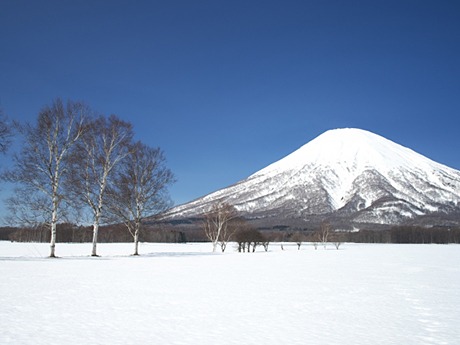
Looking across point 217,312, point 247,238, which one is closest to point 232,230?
point 247,238

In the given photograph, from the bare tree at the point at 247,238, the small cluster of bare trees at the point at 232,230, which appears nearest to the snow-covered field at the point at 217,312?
the small cluster of bare trees at the point at 232,230

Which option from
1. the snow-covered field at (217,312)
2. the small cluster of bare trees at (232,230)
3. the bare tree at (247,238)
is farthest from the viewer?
the bare tree at (247,238)

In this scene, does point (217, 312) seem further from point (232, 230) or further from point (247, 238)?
point (232, 230)

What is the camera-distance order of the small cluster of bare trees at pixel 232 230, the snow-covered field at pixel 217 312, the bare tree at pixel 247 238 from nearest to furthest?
the snow-covered field at pixel 217 312
the small cluster of bare trees at pixel 232 230
the bare tree at pixel 247 238

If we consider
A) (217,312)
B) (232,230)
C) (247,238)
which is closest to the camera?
(217,312)

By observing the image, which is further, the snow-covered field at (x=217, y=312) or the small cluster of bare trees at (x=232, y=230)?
the small cluster of bare trees at (x=232, y=230)

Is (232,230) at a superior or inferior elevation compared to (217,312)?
superior

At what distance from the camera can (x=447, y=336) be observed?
8.62 meters

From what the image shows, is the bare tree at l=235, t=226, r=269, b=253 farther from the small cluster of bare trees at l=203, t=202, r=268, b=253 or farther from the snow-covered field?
the snow-covered field

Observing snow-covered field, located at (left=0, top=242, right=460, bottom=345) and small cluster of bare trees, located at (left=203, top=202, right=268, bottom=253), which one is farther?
small cluster of bare trees, located at (left=203, top=202, right=268, bottom=253)

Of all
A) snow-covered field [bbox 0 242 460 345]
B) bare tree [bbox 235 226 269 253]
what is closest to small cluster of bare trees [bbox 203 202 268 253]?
bare tree [bbox 235 226 269 253]

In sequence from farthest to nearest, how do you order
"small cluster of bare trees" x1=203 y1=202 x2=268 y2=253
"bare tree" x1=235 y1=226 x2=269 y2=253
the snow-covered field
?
"bare tree" x1=235 y1=226 x2=269 y2=253
"small cluster of bare trees" x1=203 y1=202 x2=268 y2=253
the snow-covered field

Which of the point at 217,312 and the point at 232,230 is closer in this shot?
the point at 217,312

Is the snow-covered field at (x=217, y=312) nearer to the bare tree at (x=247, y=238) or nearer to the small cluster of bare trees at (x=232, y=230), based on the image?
the small cluster of bare trees at (x=232, y=230)
